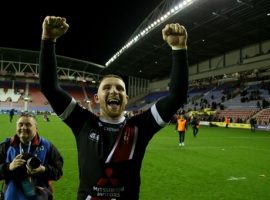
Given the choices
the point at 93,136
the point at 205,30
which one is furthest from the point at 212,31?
the point at 93,136

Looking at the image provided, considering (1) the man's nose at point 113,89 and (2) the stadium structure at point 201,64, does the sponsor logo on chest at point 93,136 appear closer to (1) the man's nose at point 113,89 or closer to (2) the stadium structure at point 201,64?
(1) the man's nose at point 113,89

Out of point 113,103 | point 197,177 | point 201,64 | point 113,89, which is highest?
point 201,64

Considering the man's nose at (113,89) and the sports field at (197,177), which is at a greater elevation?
the man's nose at (113,89)

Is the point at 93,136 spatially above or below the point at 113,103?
below

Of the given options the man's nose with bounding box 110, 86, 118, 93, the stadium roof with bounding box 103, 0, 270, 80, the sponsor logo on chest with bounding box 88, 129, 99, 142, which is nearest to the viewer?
the sponsor logo on chest with bounding box 88, 129, 99, 142

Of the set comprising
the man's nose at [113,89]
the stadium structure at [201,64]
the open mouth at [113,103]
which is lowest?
the open mouth at [113,103]

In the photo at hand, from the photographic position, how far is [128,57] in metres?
57.1

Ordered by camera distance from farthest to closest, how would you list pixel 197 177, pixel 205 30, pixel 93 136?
pixel 205 30, pixel 197 177, pixel 93 136

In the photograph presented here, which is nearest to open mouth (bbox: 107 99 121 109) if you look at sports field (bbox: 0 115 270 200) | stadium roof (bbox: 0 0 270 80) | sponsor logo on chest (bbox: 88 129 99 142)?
sponsor logo on chest (bbox: 88 129 99 142)

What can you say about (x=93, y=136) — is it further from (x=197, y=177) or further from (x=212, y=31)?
(x=212, y=31)

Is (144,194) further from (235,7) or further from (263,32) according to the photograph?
(263,32)

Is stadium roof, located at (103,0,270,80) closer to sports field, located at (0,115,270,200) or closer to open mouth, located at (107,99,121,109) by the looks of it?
sports field, located at (0,115,270,200)

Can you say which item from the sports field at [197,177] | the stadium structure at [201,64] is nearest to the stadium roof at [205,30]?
the stadium structure at [201,64]

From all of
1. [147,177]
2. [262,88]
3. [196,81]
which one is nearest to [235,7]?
[262,88]
